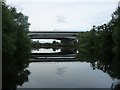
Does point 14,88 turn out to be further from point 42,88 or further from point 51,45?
point 51,45

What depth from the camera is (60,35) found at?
118750 mm

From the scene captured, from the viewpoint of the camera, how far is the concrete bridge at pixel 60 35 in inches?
4653

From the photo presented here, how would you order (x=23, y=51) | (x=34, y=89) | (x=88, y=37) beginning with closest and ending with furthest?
(x=34, y=89), (x=23, y=51), (x=88, y=37)

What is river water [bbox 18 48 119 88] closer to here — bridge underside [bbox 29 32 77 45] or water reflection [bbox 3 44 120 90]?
water reflection [bbox 3 44 120 90]

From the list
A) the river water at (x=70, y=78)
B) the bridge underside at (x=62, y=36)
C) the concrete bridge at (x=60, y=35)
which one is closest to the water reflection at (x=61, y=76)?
the river water at (x=70, y=78)

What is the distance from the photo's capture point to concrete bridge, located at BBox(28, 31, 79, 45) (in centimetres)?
11819

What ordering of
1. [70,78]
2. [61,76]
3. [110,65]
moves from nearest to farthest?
1. [70,78]
2. [61,76]
3. [110,65]

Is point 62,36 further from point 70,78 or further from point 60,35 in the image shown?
point 70,78

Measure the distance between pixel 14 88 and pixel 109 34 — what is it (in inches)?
1377

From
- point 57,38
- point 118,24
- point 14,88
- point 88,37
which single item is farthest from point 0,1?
point 57,38

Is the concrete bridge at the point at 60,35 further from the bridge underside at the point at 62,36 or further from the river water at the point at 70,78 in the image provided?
the river water at the point at 70,78

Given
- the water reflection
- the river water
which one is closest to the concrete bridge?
the water reflection

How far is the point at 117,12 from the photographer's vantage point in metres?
45.5

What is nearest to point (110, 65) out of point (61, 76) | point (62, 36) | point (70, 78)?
point (61, 76)
